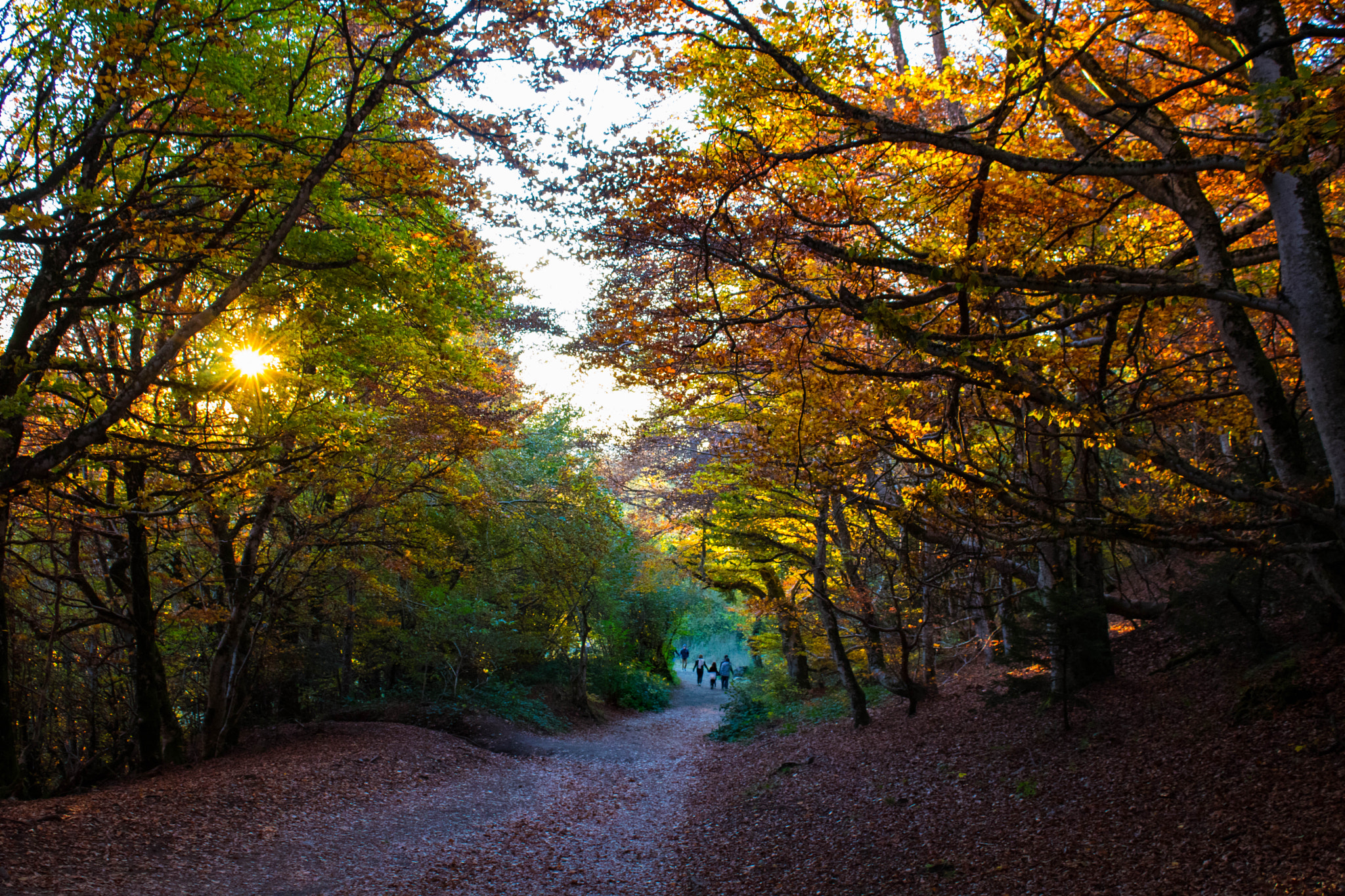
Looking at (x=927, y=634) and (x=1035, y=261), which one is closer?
(x=1035, y=261)

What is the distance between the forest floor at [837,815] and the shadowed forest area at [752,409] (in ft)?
0.21

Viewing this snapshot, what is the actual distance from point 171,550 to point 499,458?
825 cm

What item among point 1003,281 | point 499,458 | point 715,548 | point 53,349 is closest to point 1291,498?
point 1003,281

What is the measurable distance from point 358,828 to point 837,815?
6.03 m

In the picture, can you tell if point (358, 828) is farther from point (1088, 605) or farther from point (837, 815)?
point (1088, 605)

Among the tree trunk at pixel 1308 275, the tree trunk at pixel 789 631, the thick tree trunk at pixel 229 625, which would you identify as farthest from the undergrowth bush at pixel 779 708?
the tree trunk at pixel 1308 275

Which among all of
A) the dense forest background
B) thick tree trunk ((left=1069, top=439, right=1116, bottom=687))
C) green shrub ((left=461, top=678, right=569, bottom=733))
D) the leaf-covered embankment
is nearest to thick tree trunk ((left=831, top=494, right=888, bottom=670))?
→ the dense forest background

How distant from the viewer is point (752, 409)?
12.3 m

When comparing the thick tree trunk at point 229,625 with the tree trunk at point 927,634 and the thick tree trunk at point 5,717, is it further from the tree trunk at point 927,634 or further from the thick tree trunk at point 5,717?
the tree trunk at point 927,634

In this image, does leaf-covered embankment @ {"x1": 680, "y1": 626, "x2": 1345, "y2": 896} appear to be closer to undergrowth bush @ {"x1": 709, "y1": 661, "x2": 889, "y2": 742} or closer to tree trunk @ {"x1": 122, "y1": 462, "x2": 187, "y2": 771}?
undergrowth bush @ {"x1": 709, "y1": 661, "x2": 889, "y2": 742}

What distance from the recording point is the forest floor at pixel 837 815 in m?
4.95

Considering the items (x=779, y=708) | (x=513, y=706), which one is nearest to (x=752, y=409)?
(x=779, y=708)

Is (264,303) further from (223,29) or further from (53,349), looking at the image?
(223,29)

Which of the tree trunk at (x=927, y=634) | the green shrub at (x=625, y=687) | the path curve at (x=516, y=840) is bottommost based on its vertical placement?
the green shrub at (x=625, y=687)
